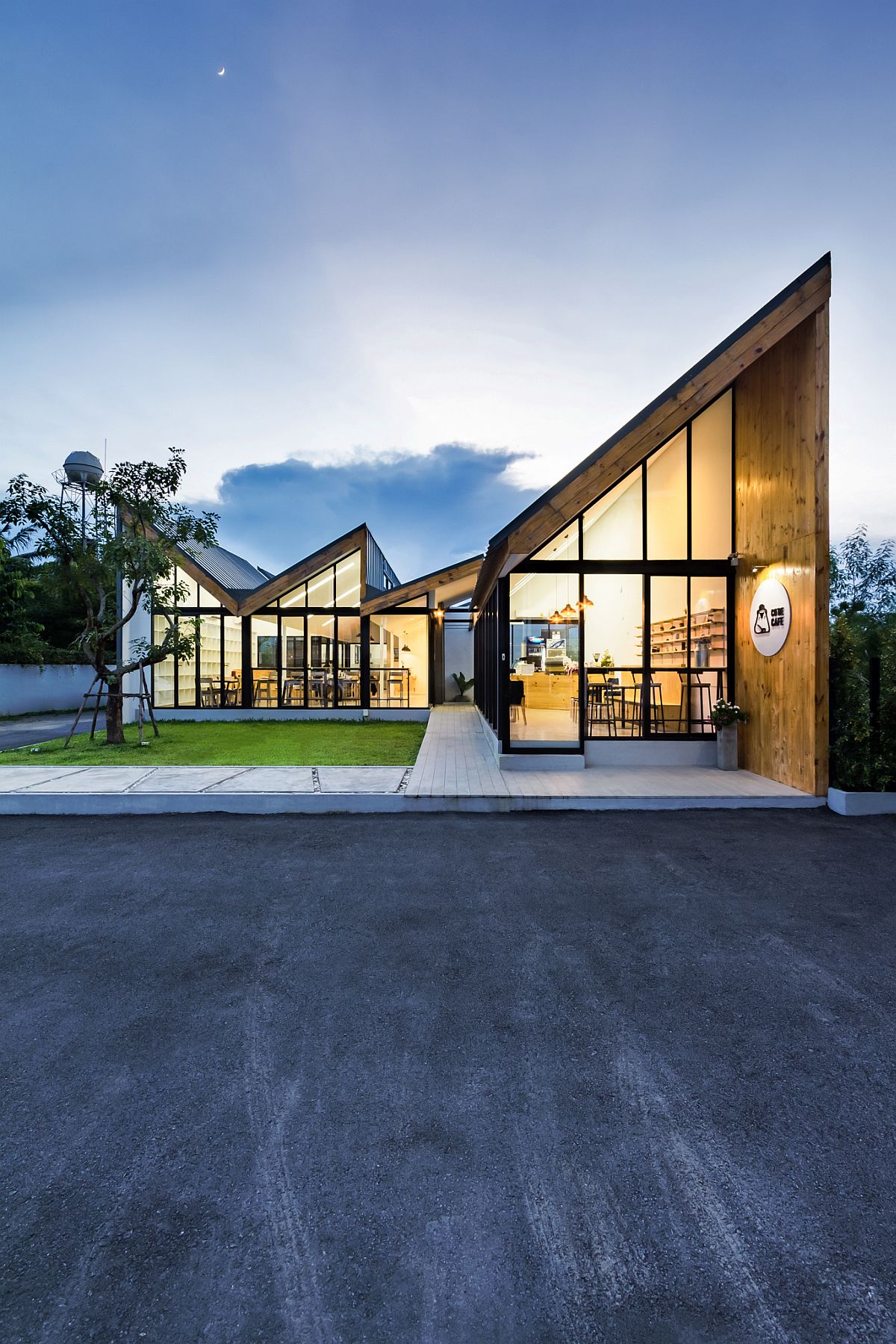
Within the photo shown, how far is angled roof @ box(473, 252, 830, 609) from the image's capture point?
673 cm

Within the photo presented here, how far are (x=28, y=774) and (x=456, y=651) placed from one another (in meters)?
15.4

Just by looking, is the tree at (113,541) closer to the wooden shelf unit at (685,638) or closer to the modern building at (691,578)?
the modern building at (691,578)

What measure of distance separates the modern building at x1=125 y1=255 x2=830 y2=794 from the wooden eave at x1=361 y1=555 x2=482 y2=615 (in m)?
3.67

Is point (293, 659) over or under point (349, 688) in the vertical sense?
over

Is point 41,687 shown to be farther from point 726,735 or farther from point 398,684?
point 726,735

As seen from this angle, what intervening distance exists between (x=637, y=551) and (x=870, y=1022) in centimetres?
691

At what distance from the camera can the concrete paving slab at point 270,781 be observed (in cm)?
632

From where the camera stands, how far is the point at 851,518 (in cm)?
1928

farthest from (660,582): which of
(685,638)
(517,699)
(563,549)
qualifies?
(517,699)

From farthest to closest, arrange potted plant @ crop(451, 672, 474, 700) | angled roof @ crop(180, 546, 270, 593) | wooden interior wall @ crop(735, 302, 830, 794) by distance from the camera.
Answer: potted plant @ crop(451, 672, 474, 700)
angled roof @ crop(180, 546, 270, 593)
wooden interior wall @ crop(735, 302, 830, 794)

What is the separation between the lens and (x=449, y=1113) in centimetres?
192

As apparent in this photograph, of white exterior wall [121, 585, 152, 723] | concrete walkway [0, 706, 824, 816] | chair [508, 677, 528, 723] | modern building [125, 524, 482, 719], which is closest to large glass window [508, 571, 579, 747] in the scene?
chair [508, 677, 528, 723]

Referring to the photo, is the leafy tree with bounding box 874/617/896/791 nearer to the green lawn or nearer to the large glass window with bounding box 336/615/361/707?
the green lawn

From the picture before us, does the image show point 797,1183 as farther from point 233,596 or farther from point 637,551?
point 233,596
